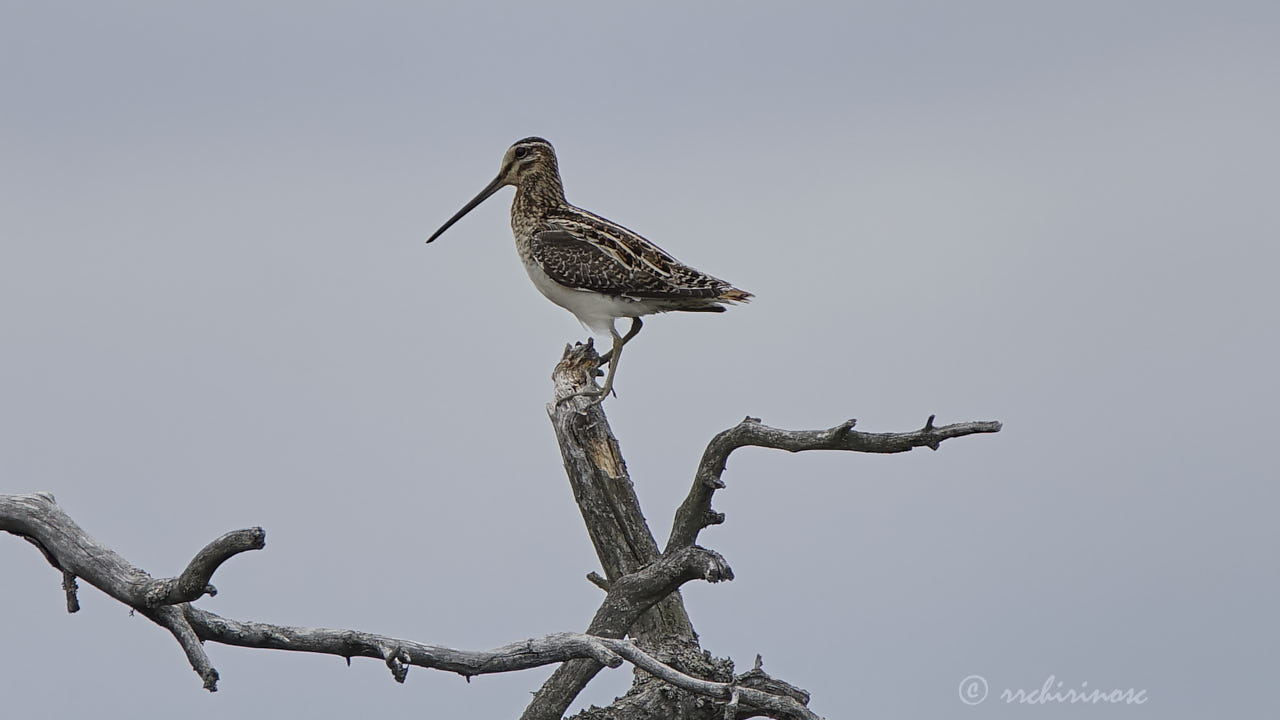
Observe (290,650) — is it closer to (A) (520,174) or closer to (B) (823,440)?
(B) (823,440)

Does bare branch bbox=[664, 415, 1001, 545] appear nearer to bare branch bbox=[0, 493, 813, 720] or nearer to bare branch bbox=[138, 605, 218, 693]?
bare branch bbox=[0, 493, 813, 720]

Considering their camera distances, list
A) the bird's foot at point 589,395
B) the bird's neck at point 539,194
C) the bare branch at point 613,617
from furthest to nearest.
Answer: the bird's neck at point 539,194, the bird's foot at point 589,395, the bare branch at point 613,617

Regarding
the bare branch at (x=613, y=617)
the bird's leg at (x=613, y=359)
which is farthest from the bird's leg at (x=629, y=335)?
the bare branch at (x=613, y=617)

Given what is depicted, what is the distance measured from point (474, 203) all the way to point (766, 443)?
5.02 meters

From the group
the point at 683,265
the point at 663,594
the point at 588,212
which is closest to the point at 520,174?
the point at 588,212

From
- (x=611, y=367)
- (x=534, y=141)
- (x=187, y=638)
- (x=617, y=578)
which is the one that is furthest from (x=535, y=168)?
(x=187, y=638)

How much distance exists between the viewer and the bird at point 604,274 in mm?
12391

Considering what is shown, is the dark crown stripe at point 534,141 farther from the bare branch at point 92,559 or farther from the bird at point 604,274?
the bare branch at point 92,559

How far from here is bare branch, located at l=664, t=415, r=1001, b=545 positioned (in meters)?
9.68

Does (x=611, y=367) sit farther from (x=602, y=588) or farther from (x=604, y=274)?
(x=602, y=588)

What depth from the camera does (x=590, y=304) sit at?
41.6 ft

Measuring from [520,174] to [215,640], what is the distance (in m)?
6.45

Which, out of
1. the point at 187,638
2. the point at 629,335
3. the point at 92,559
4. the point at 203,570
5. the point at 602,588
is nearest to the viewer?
the point at 203,570

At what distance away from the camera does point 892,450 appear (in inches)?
392
